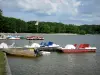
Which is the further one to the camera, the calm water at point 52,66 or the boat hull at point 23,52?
the boat hull at point 23,52

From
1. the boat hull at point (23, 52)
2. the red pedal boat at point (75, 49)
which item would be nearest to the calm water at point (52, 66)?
the boat hull at point (23, 52)

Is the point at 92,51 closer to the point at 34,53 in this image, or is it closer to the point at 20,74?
the point at 34,53

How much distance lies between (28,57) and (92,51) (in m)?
21.8

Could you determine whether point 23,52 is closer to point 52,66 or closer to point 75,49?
point 52,66

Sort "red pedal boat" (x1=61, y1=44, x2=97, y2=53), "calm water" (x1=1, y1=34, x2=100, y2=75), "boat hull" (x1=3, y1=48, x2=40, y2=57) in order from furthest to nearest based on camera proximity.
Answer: "red pedal boat" (x1=61, y1=44, x2=97, y2=53), "boat hull" (x1=3, y1=48, x2=40, y2=57), "calm water" (x1=1, y1=34, x2=100, y2=75)

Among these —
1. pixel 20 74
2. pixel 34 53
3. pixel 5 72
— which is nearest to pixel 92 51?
pixel 34 53

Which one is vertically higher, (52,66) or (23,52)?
(23,52)

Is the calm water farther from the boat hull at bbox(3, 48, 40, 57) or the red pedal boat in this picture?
the red pedal boat

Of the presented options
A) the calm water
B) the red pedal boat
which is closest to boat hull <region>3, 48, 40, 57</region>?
the calm water

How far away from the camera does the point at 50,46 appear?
66.4 meters

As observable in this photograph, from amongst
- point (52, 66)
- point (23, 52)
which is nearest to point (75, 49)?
point (23, 52)

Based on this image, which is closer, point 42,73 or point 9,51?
point 42,73

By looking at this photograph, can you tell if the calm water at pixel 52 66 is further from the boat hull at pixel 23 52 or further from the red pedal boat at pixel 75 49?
the red pedal boat at pixel 75 49

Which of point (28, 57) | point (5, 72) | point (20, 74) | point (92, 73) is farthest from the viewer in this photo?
point (28, 57)
